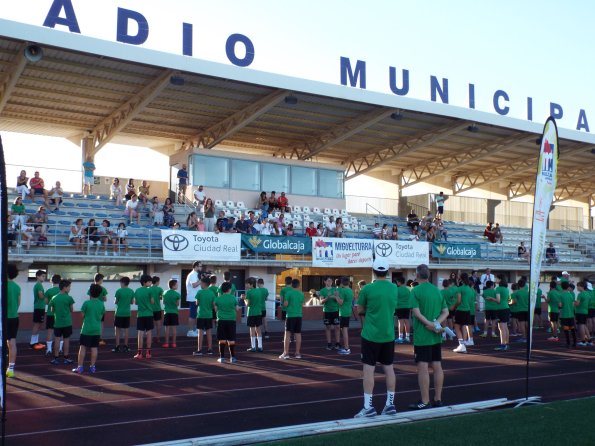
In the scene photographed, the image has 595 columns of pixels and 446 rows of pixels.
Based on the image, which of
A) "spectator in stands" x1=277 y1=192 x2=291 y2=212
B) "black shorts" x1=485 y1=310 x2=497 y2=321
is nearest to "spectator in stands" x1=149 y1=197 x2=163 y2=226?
"spectator in stands" x1=277 y1=192 x2=291 y2=212

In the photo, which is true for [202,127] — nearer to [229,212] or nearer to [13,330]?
[229,212]

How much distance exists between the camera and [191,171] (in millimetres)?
30266

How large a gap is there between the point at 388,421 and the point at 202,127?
24087mm

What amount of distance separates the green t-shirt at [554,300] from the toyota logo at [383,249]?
29.8 feet

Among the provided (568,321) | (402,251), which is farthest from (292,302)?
(402,251)

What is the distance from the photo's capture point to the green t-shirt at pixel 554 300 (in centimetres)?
1819

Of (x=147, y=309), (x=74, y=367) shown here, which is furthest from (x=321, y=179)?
(x=74, y=367)

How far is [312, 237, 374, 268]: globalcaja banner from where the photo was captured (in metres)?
26.0

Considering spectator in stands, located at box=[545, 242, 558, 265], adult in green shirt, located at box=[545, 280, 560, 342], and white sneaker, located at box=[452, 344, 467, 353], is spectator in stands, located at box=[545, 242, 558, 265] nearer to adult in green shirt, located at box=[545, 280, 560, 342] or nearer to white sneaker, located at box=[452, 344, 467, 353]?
adult in green shirt, located at box=[545, 280, 560, 342]

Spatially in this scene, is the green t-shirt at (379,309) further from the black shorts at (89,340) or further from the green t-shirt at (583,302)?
the green t-shirt at (583,302)

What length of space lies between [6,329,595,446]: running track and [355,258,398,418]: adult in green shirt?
2.35ft

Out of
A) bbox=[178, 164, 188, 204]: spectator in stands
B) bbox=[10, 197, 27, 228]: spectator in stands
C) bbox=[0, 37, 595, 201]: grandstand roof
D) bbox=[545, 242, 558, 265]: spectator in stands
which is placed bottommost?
bbox=[545, 242, 558, 265]: spectator in stands

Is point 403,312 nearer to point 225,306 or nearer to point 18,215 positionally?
point 225,306

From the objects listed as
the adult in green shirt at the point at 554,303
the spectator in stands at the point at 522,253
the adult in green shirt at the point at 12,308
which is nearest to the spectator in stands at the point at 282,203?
the spectator in stands at the point at 522,253
